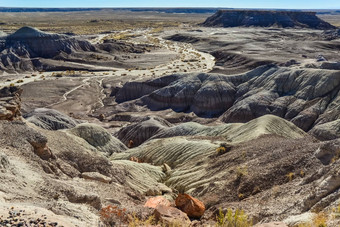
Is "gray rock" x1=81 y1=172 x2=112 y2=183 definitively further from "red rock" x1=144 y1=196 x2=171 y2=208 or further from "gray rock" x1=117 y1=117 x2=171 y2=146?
"gray rock" x1=117 y1=117 x2=171 y2=146

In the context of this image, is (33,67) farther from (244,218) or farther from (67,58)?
(244,218)

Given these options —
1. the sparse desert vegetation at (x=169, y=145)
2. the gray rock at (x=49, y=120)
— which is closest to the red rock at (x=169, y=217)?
the sparse desert vegetation at (x=169, y=145)

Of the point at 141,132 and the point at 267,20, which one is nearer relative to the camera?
the point at 141,132

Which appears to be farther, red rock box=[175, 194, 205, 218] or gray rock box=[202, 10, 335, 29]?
gray rock box=[202, 10, 335, 29]

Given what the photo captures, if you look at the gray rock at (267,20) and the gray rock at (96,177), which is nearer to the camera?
the gray rock at (96,177)

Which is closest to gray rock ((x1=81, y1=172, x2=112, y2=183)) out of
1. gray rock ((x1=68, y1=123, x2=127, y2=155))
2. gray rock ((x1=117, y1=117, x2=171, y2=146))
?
gray rock ((x1=68, y1=123, x2=127, y2=155))

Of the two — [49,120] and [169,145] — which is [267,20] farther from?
[169,145]

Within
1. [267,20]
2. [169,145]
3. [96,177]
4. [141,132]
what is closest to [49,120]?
[141,132]

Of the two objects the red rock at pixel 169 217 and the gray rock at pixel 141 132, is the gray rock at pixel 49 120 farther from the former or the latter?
the red rock at pixel 169 217

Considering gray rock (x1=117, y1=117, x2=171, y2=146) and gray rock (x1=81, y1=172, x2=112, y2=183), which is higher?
gray rock (x1=81, y1=172, x2=112, y2=183)
